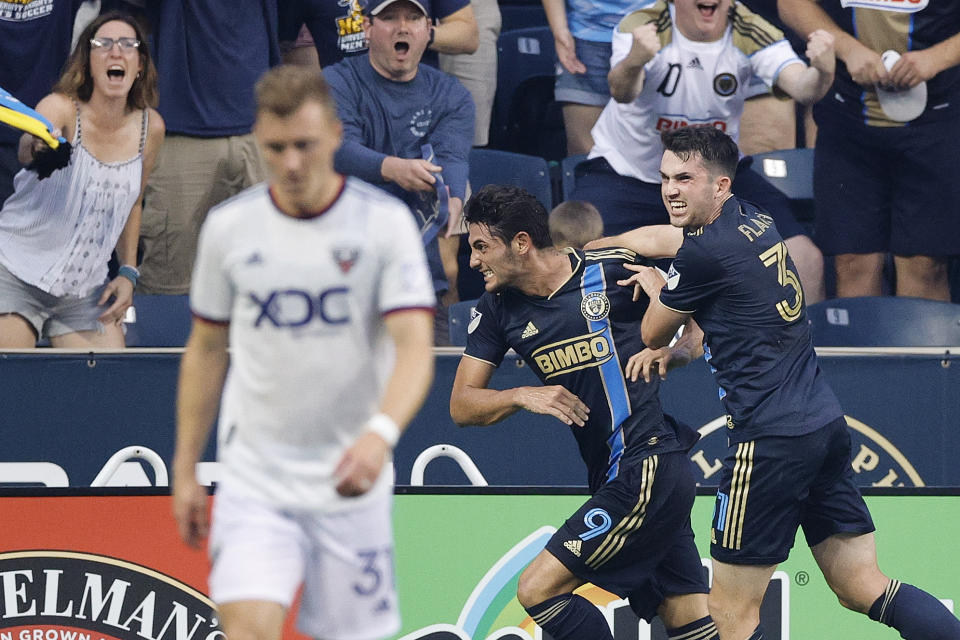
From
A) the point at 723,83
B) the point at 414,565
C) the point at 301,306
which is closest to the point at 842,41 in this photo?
the point at 723,83

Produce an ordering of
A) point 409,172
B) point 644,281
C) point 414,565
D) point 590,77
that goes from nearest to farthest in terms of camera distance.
Result: point 644,281 < point 414,565 < point 409,172 < point 590,77

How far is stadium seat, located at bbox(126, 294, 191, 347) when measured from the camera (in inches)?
276

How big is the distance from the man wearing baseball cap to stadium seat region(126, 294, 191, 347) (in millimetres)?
1045

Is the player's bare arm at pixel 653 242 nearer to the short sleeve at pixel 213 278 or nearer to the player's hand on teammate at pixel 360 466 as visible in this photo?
the short sleeve at pixel 213 278

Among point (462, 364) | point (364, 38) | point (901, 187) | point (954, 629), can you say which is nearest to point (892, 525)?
point (954, 629)

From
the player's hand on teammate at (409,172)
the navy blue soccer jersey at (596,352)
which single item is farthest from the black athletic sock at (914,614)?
the player's hand on teammate at (409,172)

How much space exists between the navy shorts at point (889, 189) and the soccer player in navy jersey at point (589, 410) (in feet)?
8.07

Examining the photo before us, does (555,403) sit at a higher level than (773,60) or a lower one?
lower

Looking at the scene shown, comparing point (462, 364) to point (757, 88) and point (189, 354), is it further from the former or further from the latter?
point (757, 88)

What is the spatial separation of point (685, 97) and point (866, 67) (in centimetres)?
93

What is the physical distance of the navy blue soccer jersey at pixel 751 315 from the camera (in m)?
5.09

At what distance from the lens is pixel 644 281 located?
17.4ft

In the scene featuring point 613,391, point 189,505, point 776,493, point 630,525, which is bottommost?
point 630,525

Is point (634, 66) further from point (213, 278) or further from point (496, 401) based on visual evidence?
point (213, 278)
